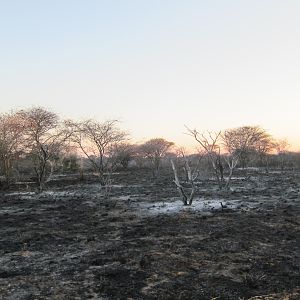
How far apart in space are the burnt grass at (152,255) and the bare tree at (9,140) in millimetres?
19916

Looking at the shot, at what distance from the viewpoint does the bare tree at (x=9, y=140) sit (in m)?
36.4

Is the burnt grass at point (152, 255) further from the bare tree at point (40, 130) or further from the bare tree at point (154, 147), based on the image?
the bare tree at point (154, 147)

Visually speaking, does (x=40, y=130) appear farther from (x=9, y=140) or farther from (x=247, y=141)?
(x=247, y=141)

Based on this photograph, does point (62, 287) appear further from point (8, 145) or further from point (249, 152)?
point (249, 152)

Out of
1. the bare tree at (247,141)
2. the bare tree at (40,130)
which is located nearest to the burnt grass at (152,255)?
the bare tree at (40,130)

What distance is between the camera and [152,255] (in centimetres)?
988

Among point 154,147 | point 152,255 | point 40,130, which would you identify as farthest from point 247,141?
point 152,255

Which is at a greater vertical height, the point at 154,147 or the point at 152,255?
the point at 154,147

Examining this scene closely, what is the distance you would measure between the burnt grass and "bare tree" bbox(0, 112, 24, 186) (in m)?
19.9

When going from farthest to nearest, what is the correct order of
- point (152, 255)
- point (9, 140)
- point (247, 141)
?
point (247, 141) → point (9, 140) → point (152, 255)

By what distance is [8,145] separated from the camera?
36969 millimetres

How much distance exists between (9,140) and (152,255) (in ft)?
98.5

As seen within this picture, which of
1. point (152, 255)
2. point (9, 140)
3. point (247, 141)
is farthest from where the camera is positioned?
point (247, 141)

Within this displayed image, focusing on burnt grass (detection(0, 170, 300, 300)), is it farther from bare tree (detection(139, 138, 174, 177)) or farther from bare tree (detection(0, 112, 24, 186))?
bare tree (detection(139, 138, 174, 177))
